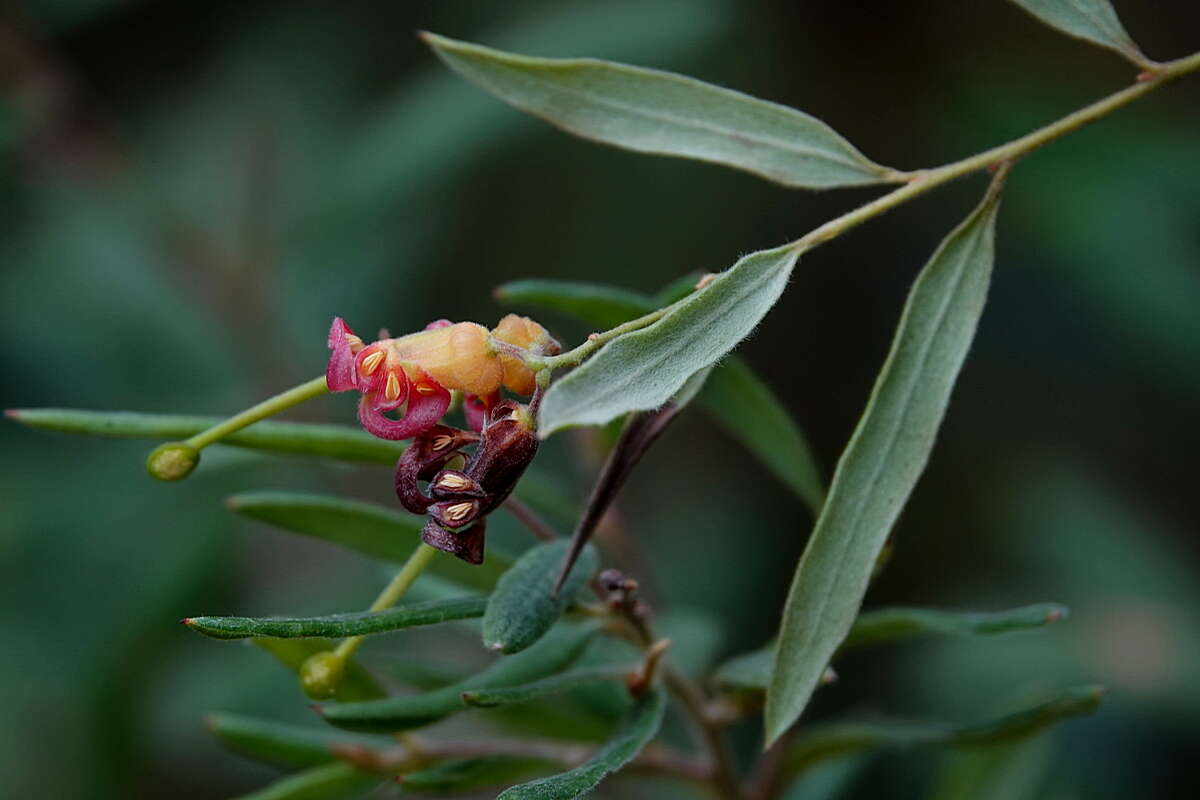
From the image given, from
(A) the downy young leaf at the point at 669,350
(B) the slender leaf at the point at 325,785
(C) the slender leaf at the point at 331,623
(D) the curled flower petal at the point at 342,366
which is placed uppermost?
(A) the downy young leaf at the point at 669,350

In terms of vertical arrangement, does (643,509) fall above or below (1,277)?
below

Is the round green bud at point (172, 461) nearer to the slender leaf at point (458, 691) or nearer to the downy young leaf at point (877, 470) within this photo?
the slender leaf at point (458, 691)

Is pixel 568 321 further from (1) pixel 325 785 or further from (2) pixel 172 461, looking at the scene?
(2) pixel 172 461

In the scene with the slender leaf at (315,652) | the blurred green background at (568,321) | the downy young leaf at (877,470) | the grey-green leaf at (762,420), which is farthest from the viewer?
the blurred green background at (568,321)

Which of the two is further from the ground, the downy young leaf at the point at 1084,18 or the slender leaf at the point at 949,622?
the downy young leaf at the point at 1084,18

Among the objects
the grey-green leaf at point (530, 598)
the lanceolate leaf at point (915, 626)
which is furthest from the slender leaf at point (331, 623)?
the lanceolate leaf at point (915, 626)

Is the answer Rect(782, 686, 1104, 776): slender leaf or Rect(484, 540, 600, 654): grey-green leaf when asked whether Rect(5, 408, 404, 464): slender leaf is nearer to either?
Rect(484, 540, 600, 654): grey-green leaf

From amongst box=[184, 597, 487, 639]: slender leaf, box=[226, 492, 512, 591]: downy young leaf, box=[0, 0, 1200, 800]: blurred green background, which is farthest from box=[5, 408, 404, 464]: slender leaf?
box=[0, 0, 1200, 800]: blurred green background

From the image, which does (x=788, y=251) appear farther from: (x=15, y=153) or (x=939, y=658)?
(x=15, y=153)

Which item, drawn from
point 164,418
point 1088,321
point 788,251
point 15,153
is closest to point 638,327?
point 788,251
